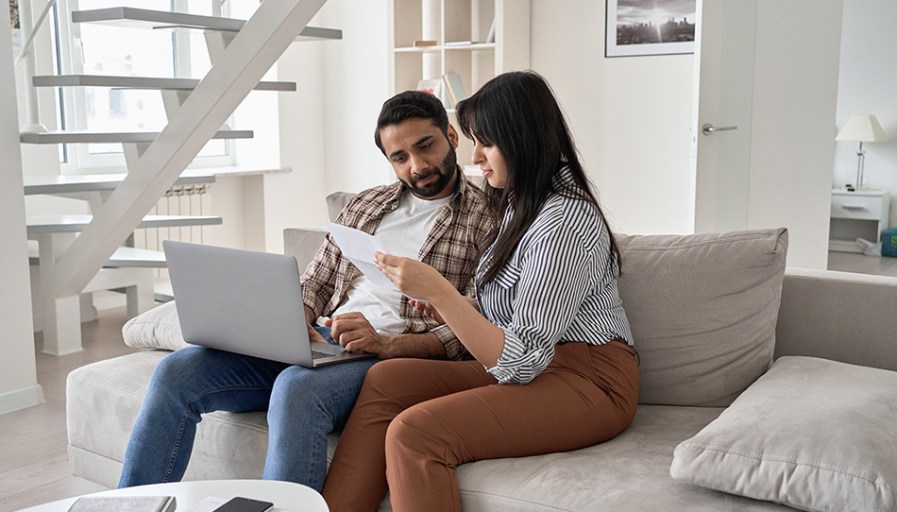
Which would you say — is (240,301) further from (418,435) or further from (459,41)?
(459,41)

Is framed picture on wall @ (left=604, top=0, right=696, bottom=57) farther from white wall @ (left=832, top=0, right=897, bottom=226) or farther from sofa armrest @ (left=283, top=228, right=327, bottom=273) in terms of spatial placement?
sofa armrest @ (left=283, top=228, right=327, bottom=273)

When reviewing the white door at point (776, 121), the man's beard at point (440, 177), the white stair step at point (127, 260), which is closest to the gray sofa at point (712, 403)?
the man's beard at point (440, 177)

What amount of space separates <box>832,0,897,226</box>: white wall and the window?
452 cm

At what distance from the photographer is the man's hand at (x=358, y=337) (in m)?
1.99

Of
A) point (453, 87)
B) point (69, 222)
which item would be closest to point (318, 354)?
point (69, 222)

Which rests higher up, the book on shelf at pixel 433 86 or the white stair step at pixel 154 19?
the white stair step at pixel 154 19

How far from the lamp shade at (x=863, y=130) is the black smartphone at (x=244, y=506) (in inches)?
245

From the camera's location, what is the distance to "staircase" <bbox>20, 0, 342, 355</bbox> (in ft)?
10.7

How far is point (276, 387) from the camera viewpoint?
1.85 m

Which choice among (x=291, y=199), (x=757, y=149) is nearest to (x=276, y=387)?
(x=757, y=149)

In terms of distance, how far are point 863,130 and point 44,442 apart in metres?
5.84

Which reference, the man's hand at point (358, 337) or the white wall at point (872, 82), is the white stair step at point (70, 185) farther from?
the white wall at point (872, 82)

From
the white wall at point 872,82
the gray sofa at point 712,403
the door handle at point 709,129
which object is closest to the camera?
the gray sofa at point 712,403

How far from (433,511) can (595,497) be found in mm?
279
